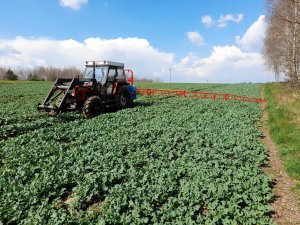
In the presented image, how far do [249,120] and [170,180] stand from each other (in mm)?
8334

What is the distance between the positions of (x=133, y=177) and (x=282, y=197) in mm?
3030

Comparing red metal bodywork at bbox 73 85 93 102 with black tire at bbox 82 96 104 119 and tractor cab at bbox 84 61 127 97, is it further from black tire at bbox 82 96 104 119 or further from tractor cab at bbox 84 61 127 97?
tractor cab at bbox 84 61 127 97

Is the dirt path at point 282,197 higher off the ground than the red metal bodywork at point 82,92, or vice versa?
the red metal bodywork at point 82,92

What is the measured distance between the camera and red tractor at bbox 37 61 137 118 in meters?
13.3

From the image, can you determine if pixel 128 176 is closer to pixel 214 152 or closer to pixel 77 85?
pixel 214 152

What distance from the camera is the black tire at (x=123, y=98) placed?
1598cm

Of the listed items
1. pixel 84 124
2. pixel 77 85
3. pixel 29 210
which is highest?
pixel 77 85

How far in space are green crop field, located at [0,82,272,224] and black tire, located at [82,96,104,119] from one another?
2.71 meters

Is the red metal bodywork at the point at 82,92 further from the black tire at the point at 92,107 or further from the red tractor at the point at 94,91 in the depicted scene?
the black tire at the point at 92,107

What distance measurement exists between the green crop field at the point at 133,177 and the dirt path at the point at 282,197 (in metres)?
0.21

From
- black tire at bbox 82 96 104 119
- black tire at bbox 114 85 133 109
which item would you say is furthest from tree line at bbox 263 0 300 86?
black tire at bbox 82 96 104 119

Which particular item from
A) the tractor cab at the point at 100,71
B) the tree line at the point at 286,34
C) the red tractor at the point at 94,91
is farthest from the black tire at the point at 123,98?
the tree line at the point at 286,34

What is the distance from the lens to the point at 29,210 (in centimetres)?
512

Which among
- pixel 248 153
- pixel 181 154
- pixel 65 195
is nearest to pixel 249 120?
pixel 248 153
